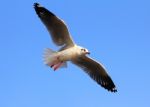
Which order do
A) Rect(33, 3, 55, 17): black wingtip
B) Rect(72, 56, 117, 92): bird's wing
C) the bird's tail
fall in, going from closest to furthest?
Rect(33, 3, 55, 17): black wingtip < the bird's tail < Rect(72, 56, 117, 92): bird's wing

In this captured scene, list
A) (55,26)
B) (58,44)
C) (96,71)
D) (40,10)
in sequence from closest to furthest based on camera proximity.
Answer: (40,10)
(55,26)
(58,44)
(96,71)

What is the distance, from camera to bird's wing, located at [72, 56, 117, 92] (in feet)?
50.9

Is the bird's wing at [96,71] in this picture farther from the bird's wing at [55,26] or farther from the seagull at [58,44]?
the bird's wing at [55,26]

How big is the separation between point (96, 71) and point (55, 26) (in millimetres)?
1861

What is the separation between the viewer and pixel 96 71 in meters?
15.7

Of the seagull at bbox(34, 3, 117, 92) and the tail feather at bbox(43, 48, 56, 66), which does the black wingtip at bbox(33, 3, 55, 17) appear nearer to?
the seagull at bbox(34, 3, 117, 92)

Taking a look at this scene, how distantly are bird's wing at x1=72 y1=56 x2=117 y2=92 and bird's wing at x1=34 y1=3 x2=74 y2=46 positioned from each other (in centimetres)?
78

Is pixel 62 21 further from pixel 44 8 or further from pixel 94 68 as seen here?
pixel 94 68

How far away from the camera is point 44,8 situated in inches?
575

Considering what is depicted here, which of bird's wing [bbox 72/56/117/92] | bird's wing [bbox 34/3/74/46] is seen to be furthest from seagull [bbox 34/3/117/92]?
bird's wing [bbox 72/56/117/92]

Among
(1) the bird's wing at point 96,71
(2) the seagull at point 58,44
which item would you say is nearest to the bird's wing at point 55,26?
(2) the seagull at point 58,44

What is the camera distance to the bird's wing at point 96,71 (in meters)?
15.5

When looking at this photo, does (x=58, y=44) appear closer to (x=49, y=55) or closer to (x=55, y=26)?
(x=49, y=55)

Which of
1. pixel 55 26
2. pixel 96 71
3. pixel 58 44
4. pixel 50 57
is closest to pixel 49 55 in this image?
pixel 50 57
